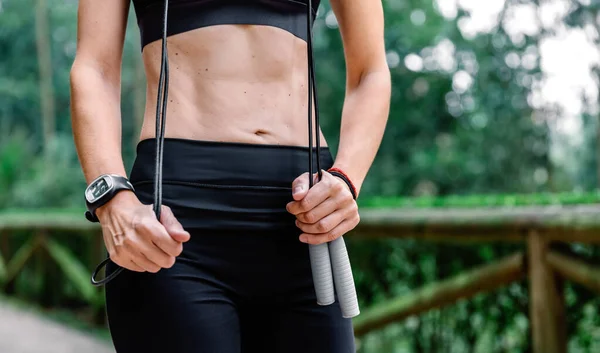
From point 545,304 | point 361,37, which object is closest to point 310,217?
point 361,37

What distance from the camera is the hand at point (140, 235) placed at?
77 cm

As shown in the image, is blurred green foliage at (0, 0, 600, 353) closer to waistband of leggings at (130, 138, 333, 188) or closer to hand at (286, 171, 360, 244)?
waistband of leggings at (130, 138, 333, 188)

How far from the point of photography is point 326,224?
0.86m

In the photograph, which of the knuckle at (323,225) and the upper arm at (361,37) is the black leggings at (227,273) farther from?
the upper arm at (361,37)

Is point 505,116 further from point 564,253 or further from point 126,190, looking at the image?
point 126,190

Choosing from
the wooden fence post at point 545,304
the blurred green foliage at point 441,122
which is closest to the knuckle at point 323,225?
the wooden fence post at point 545,304

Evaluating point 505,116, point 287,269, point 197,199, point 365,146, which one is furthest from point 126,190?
point 505,116

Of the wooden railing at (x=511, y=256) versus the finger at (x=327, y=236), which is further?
the wooden railing at (x=511, y=256)

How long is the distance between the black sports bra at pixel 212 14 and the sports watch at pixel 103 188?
0.85ft

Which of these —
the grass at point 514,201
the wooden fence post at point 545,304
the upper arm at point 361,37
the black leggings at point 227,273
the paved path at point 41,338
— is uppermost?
the upper arm at point 361,37

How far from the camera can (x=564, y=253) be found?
8.28 ft

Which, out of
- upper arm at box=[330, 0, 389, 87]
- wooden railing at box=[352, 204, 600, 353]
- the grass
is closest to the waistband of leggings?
upper arm at box=[330, 0, 389, 87]

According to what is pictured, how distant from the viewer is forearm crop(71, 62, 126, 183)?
927 millimetres

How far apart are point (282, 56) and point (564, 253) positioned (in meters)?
1.89
